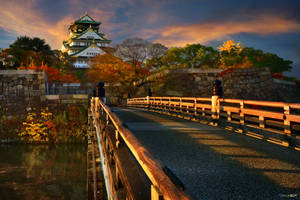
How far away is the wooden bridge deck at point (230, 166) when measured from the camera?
11.3 ft

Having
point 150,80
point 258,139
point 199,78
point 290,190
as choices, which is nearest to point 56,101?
point 150,80

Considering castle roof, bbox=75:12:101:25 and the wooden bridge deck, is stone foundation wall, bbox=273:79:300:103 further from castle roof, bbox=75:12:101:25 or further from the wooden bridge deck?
castle roof, bbox=75:12:101:25

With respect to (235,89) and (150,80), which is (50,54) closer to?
(150,80)

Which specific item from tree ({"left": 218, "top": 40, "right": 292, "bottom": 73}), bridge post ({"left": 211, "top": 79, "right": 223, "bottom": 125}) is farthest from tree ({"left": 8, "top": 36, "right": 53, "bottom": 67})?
bridge post ({"left": 211, "top": 79, "right": 223, "bottom": 125})

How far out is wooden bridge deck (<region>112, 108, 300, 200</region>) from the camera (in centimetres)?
345

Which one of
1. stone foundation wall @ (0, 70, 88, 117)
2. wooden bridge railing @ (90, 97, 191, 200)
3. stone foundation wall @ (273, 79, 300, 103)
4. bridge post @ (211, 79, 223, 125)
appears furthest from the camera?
stone foundation wall @ (0, 70, 88, 117)

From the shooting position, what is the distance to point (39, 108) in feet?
85.2

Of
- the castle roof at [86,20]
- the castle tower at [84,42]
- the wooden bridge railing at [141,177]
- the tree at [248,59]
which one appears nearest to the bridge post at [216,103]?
the wooden bridge railing at [141,177]

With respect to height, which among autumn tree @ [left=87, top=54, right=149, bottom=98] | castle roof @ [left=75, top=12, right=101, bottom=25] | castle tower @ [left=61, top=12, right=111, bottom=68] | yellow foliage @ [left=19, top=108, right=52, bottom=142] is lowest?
yellow foliage @ [left=19, top=108, right=52, bottom=142]

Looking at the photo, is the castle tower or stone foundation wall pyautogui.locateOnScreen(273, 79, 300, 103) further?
the castle tower

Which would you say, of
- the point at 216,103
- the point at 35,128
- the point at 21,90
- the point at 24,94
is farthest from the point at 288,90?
the point at 21,90

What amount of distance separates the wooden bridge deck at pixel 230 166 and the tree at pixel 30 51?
38.7 meters

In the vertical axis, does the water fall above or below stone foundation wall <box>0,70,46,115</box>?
below

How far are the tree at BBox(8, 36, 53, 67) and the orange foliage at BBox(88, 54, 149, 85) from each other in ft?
44.6
